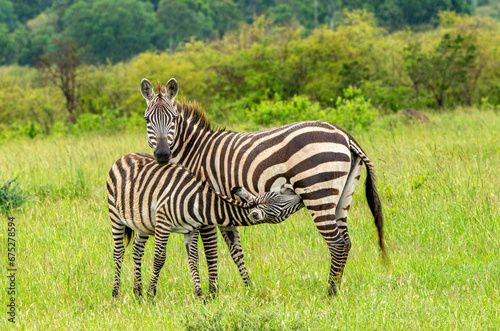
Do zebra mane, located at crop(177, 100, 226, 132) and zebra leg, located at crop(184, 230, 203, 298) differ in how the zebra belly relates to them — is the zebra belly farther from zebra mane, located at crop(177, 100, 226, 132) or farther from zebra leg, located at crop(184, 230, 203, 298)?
zebra mane, located at crop(177, 100, 226, 132)

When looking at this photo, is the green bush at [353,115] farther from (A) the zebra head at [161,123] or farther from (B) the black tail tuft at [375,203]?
(A) the zebra head at [161,123]

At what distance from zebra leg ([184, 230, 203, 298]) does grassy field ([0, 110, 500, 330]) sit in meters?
0.14

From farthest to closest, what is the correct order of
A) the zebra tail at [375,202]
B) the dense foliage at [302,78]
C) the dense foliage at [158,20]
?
the dense foliage at [158,20], the dense foliage at [302,78], the zebra tail at [375,202]

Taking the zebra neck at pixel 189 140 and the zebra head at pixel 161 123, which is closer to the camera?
the zebra head at pixel 161 123

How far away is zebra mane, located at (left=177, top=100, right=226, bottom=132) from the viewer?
210 inches

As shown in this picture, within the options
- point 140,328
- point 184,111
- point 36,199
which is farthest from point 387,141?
point 140,328

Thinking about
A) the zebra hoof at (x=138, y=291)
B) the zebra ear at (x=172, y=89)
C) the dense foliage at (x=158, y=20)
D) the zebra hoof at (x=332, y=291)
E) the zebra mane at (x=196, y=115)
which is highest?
the zebra ear at (x=172, y=89)

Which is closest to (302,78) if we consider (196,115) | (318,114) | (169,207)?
(318,114)

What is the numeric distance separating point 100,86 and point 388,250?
2319 cm

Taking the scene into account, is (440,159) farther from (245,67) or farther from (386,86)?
(245,67)

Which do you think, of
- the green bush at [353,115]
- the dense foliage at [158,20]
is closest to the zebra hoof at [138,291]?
the green bush at [353,115]

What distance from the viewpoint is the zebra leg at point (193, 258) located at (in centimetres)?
460

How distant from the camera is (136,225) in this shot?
187 inches

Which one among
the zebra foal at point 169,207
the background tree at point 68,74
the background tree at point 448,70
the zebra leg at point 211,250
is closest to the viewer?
the zebra foal at point 169,207
